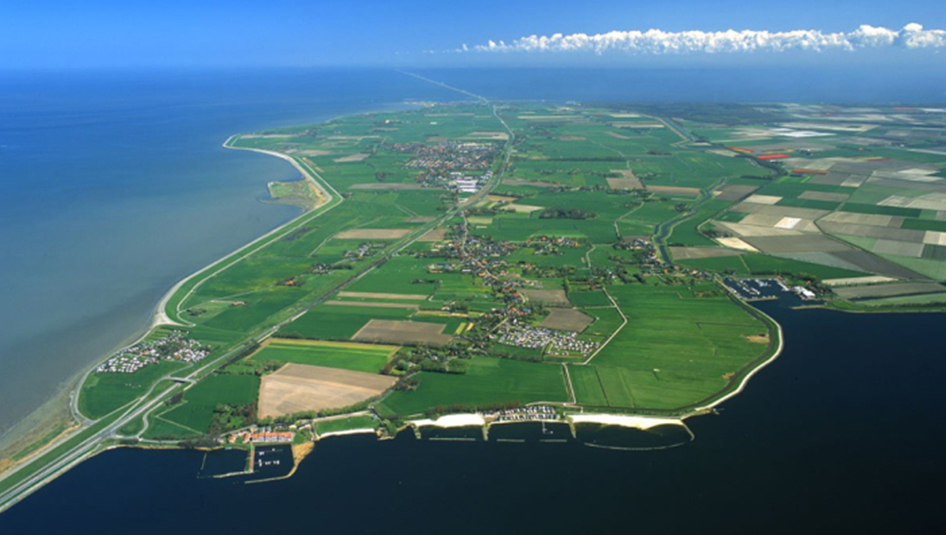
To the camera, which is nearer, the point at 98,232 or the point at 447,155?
the point at 98,232

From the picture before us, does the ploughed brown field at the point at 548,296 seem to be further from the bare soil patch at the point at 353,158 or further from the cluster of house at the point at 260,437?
the bare soil patch at the point at 353,158

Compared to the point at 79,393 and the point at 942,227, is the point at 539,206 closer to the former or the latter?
the point at 942,227

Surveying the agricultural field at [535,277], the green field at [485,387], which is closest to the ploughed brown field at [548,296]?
the agricultural field at [535,277]

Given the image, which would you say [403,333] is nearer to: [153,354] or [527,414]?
[527,414]

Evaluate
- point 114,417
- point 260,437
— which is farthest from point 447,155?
point 260,437

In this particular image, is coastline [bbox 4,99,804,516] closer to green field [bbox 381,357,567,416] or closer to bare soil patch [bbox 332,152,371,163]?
green field [bbox 381,357,567,416]

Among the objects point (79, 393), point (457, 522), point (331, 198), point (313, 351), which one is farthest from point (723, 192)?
point (79, 393)

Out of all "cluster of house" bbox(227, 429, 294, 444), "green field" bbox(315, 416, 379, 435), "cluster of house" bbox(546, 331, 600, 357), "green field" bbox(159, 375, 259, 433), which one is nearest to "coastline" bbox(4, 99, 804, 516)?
"green field" bbox(315, 416, 379, 435)
